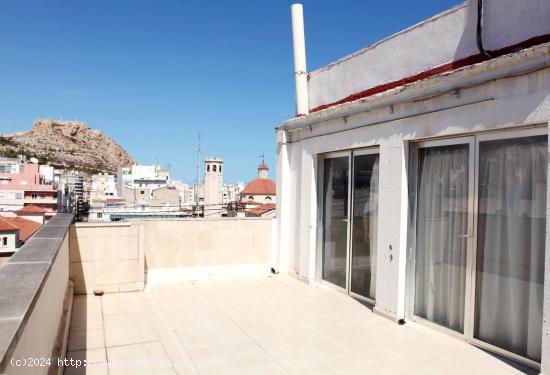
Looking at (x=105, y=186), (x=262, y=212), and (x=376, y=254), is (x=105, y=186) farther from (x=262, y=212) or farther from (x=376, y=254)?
(x=376, y=254)

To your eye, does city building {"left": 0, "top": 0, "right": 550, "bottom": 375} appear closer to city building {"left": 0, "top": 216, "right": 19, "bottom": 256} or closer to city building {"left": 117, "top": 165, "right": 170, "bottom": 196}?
city building {"left": 0, "top": 216, "right": 19, "bottom": 256}

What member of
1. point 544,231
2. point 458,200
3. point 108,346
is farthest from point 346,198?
point 108,346

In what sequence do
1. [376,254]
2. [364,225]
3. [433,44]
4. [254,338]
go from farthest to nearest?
[364,225] → [376,254] → [433,44] → [254,338]

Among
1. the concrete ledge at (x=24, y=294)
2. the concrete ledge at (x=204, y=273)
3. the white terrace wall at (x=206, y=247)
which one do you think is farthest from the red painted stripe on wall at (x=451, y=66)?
the concrete ledge at (x=24, y=294)

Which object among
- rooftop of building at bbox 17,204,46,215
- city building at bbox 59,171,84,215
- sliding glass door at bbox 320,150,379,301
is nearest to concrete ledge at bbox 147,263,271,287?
sliding glass door at bbox 320,150,379,301

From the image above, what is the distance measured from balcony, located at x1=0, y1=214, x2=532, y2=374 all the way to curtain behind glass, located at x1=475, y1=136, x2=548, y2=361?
0.99 feet

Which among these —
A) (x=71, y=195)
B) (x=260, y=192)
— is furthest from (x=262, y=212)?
(x=260, y=192)

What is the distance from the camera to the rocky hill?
109000mm

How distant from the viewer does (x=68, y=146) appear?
12481cm

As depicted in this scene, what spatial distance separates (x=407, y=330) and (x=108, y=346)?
A: 3289mm

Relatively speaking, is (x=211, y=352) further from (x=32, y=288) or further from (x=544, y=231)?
(x=544, y=231)

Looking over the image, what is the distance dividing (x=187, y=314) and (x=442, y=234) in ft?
10.8

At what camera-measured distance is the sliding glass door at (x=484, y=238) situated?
3.91 metres

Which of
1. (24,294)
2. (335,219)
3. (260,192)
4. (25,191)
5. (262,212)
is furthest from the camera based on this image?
(260,192)
